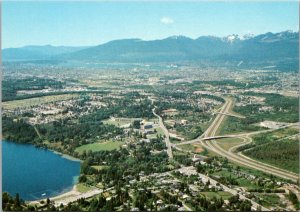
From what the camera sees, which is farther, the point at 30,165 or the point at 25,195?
the point at 30,165

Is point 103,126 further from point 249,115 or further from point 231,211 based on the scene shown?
point 231,211

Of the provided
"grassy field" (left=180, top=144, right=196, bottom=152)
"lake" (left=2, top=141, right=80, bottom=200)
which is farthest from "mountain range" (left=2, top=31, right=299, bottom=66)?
"lake" (left=2, top=141, right=80, bottom=200)

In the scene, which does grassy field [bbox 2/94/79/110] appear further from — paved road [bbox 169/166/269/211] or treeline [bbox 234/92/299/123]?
paved road [bbox 169/166/269/211]

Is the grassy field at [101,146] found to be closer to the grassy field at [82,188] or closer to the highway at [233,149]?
the highway at [233,149]

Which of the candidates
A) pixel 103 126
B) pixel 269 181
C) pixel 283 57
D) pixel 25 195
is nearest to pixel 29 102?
pixel 103 126

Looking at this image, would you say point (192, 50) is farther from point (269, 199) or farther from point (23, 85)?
point (269, 199)

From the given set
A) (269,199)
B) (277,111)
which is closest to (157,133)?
(269,199)
